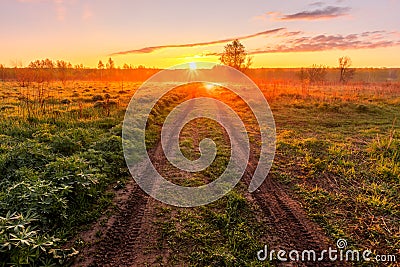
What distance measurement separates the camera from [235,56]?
120 feet

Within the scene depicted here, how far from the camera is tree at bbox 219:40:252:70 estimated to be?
36.2 m

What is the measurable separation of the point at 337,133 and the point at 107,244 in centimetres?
1046

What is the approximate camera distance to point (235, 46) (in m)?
36.2

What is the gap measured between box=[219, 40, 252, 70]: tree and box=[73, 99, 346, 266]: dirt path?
111 feet

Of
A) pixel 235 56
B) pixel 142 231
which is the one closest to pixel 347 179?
pixel 142 231

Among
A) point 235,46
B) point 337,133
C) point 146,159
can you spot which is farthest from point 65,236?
point 235,46

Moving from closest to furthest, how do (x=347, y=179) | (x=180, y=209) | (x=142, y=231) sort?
(x=142, y=231), (x=180, y=209), (x=347, y=179)

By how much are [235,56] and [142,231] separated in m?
35.7

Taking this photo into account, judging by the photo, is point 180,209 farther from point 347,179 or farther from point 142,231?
point 347,179

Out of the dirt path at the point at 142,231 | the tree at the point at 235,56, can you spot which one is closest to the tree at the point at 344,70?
the tree at the point at 235,56

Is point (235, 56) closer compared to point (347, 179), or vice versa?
point (347, 179)

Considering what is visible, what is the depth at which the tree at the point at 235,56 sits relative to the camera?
119 feet

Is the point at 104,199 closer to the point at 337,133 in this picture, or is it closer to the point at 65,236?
the point at 65,236

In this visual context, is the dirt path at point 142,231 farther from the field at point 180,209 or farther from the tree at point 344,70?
the tree at point 344,70
